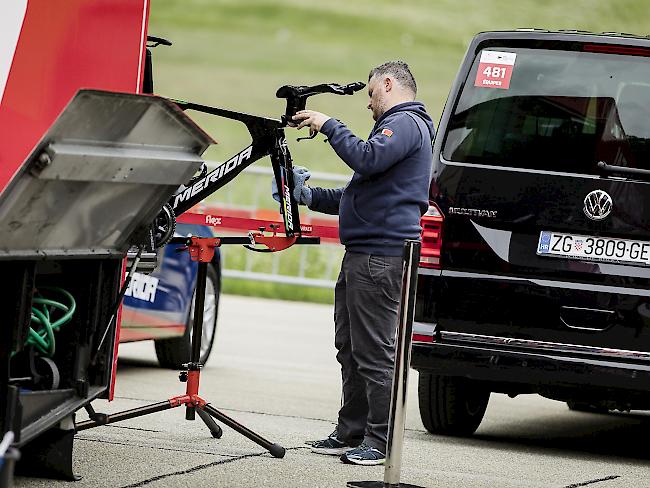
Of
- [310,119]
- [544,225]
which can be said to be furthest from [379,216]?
[544,225]

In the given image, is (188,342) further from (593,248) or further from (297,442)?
(593,248)

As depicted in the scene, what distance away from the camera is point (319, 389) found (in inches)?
426

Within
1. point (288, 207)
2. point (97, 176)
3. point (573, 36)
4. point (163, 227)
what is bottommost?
point (163, 227)

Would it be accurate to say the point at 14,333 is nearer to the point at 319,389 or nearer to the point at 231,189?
the point at 319,389

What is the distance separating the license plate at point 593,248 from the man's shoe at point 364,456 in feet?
4.36

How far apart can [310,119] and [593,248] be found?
5.21ft

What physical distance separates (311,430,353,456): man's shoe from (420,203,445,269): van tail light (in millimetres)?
998

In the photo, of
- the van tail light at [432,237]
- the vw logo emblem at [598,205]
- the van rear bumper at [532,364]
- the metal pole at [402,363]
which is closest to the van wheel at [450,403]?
the van rear bumper at [532,364]

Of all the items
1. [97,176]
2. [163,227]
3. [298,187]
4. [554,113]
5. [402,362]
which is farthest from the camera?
[554,113]

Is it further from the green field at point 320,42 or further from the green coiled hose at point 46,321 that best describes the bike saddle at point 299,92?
the green field at point 320,42

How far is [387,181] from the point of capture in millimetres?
7555

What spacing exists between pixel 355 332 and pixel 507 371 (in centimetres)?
84

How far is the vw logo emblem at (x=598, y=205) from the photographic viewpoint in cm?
783

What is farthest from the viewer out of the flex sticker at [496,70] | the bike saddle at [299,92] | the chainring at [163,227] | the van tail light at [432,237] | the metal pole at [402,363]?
the flex sticker at [496,70]
